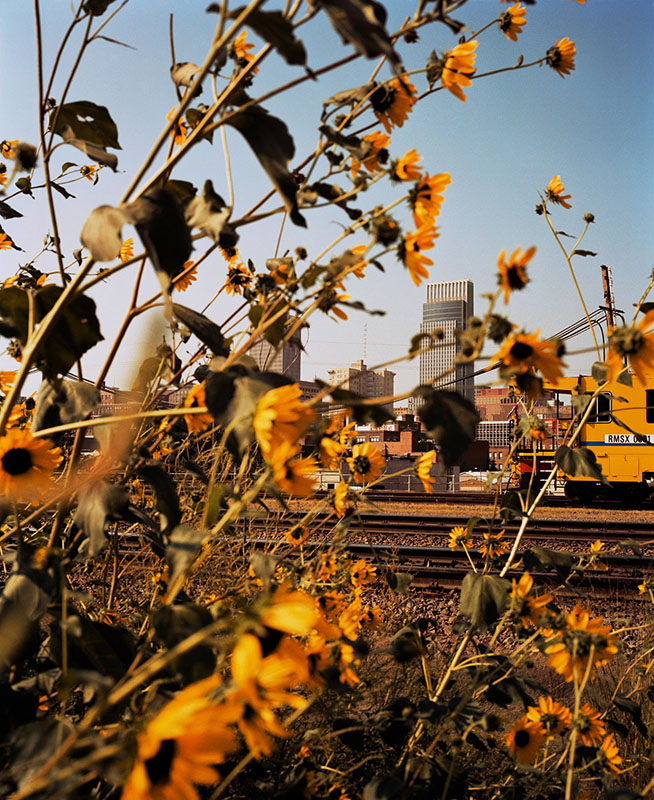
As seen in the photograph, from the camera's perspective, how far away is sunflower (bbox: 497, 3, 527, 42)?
4.46 ft

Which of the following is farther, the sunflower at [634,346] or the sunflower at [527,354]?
the sunflower at [634,346]

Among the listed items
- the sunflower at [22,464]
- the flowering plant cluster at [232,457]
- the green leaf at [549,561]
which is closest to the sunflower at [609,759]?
the flowering plant cluster at [232,457]

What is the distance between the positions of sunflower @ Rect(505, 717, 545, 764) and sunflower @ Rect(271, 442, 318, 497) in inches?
37.3

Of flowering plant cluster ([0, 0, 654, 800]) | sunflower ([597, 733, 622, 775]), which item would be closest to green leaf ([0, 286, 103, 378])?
flowering plant cluster ([0, 0, 654, 800])

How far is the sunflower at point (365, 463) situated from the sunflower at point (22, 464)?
0.84m

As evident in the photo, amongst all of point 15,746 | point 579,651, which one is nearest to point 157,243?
point 15,746

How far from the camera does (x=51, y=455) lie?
1031 mm

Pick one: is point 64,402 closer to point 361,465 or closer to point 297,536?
point 361,465

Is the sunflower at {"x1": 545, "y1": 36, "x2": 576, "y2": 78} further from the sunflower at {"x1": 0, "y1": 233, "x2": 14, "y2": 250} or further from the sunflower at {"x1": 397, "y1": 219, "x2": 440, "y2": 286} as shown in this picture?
the sunflower at {"x1": 0, "y1": 233, "x2": 14, "y2": 250}

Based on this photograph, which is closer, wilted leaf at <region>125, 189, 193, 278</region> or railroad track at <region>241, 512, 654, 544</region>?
wilted leaf at <region>125, 189, 193, 278</region>

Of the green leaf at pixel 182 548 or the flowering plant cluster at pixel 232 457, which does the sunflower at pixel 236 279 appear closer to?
the flowering plant cluster at pixel 232 457

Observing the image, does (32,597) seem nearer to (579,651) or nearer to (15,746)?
(15,746)

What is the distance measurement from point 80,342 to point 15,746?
1.66 feet

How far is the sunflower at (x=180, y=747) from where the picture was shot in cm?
48
